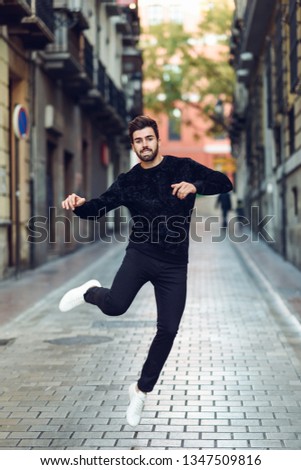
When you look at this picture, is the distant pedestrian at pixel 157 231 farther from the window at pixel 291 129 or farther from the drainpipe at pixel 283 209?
the drainpipe at pixel 283 209

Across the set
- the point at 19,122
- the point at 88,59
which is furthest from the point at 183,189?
the point at 88,59

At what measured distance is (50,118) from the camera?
19859 mm

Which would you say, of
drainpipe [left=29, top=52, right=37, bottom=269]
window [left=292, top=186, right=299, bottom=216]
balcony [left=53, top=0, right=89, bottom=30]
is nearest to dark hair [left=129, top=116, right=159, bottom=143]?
window [left=292, top=186, right=299, bottom=216]

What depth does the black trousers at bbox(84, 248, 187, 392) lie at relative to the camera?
515cm

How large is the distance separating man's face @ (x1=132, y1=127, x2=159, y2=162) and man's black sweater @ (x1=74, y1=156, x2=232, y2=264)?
0.11 m

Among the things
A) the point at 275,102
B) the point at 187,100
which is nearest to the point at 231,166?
the point at 187,100

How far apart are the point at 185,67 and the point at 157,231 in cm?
3986

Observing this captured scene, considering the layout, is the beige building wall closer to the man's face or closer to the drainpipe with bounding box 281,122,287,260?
the drainpipe with bounding box 281,122,287,260

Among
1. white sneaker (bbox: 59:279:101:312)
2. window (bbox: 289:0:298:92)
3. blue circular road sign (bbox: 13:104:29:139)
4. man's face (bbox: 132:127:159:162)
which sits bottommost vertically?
white sneaker (bbox: 59:279:101:312)

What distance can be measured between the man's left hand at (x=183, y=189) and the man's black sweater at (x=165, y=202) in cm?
14

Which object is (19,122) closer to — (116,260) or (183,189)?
(116,260)

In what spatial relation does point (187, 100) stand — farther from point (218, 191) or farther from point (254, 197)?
point (218, 191)

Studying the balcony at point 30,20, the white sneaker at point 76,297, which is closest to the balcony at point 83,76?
the balcony at point 30,20

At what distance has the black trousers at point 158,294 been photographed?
515 cm
